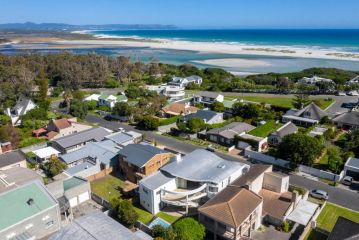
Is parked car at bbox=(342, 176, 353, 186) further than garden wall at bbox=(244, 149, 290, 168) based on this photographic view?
No

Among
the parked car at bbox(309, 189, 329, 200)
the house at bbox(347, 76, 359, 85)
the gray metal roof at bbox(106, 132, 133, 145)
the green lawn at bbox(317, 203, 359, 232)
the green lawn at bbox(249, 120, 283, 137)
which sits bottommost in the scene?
the green lawn at bbox(317, 203, 359, 232)

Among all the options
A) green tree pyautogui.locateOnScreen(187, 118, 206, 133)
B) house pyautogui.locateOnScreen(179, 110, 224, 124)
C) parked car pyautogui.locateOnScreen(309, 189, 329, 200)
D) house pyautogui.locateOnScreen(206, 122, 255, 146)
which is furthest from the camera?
house pyautogui.locateOnScreen(179, 110, 224, 124)

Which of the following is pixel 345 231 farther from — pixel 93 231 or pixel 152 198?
pixel 93 231

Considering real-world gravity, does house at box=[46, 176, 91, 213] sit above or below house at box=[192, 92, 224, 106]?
below

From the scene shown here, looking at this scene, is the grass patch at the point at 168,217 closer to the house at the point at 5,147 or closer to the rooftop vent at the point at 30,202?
the rooftop vent at the point at 30,202

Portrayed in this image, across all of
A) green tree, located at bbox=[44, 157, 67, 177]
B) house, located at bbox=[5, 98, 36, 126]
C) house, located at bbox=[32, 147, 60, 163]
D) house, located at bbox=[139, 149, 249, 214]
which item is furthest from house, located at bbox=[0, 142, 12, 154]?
house, located at bbox=[139, 149, 249, 214]

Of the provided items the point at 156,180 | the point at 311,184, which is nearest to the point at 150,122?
the point at 156,180

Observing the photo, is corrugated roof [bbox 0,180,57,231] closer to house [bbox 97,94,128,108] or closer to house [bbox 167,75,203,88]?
house [bbox 97,94,128,108]

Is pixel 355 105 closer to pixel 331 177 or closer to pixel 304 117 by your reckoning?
pixel 304 117

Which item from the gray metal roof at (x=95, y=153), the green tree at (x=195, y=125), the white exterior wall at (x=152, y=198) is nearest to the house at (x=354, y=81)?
the green tree at (x=195, y=125)
